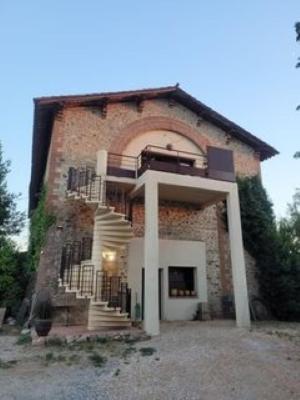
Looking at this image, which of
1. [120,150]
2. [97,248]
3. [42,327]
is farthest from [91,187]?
[42,327]

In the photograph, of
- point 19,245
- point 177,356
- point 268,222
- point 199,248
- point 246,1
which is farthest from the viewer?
point 19,245

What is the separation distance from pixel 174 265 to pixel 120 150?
15.3 feet

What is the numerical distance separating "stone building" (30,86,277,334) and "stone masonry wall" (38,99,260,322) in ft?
0.13

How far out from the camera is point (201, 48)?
10.9 meters

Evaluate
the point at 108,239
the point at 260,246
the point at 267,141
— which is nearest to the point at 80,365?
the point at 108,239

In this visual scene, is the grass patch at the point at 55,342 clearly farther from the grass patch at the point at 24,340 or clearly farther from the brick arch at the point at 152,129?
the brick arch at the point at 152,129

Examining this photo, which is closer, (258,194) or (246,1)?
(246,1)

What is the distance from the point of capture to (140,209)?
11.0 meters

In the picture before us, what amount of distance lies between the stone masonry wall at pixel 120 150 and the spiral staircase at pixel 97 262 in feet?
2.29

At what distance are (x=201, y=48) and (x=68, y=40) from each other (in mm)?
4760

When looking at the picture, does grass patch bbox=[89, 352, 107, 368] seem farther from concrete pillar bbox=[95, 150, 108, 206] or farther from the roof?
the roof

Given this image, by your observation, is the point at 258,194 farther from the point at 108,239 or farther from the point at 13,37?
the point at 13,37

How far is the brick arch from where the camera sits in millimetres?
11383

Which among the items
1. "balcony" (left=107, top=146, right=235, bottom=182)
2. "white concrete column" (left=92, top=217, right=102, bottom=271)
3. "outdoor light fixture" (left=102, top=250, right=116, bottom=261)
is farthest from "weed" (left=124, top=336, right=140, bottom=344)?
"balcony" (left=107, top=146, right=235, bottom=182)
